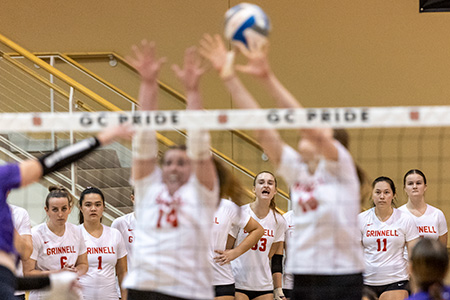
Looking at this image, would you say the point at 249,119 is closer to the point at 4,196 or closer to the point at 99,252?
the point at 4,196

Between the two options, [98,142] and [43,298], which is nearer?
[98,142]

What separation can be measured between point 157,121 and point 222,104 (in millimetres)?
6854

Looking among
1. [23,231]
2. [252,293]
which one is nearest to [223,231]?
[252,293]

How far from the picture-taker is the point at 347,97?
35.6 ft

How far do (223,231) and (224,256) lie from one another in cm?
26

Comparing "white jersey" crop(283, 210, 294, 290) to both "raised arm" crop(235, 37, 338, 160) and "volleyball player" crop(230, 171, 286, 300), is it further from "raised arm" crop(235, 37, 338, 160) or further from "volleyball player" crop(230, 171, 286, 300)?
"raised arm" crop(235, 37, 338, 160)

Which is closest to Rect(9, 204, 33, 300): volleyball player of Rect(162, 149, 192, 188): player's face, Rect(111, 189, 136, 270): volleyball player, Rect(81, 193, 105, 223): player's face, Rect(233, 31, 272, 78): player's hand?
Rect(81, 193, 105, 223): player's face

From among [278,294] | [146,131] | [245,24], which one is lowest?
[278,294]

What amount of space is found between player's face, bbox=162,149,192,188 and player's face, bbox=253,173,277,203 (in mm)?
3466

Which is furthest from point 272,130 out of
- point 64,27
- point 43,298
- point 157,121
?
point 64,27

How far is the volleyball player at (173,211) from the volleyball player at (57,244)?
3.02 meters

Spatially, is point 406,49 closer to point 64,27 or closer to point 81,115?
point 64,27

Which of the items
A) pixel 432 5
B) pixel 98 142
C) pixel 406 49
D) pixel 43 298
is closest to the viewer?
pixel 98 142

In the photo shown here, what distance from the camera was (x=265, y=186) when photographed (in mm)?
7406
